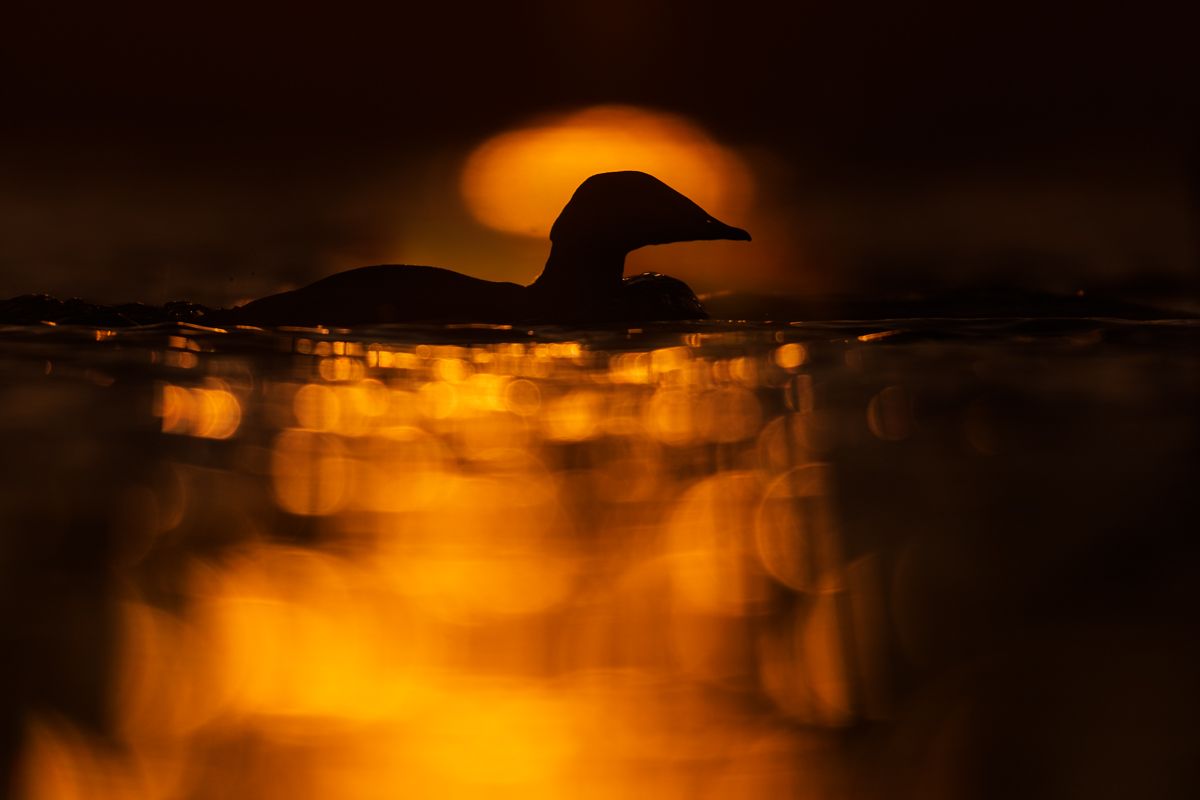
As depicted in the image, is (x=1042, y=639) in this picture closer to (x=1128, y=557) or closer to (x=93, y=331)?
(x=1128, y=557)

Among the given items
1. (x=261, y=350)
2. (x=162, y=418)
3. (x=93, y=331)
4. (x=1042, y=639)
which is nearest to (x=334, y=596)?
(x=1042, y=639)

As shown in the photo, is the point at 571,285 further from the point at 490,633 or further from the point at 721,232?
the point at 490,633

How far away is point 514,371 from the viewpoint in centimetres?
609

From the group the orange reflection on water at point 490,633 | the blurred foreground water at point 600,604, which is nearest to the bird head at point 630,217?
the blurred foreground water at point 600,604

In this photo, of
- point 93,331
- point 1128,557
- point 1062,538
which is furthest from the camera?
point 93,331

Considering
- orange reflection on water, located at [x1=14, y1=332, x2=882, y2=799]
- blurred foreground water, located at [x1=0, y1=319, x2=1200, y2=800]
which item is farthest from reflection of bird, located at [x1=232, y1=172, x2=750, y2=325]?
orange reflection on water, located at [x1=14, y1=332, x2=882, y2=799]

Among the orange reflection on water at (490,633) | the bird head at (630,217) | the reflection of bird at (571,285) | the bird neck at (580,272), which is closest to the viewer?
the orange reflection on water at (490,633)

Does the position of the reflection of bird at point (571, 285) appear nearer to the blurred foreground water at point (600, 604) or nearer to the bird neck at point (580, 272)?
the bird neck at point (580, 272)

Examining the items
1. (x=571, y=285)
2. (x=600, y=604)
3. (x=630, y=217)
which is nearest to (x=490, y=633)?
(x=600, y=604)

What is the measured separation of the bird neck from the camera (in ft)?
39.2

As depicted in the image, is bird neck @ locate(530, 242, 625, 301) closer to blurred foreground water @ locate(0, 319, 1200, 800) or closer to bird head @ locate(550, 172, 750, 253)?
bird head @ locate(550, 172, 750, 253)

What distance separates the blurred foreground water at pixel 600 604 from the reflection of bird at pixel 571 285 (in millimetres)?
6684

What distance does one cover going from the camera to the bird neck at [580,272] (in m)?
12.0

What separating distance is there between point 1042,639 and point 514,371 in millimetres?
4646
